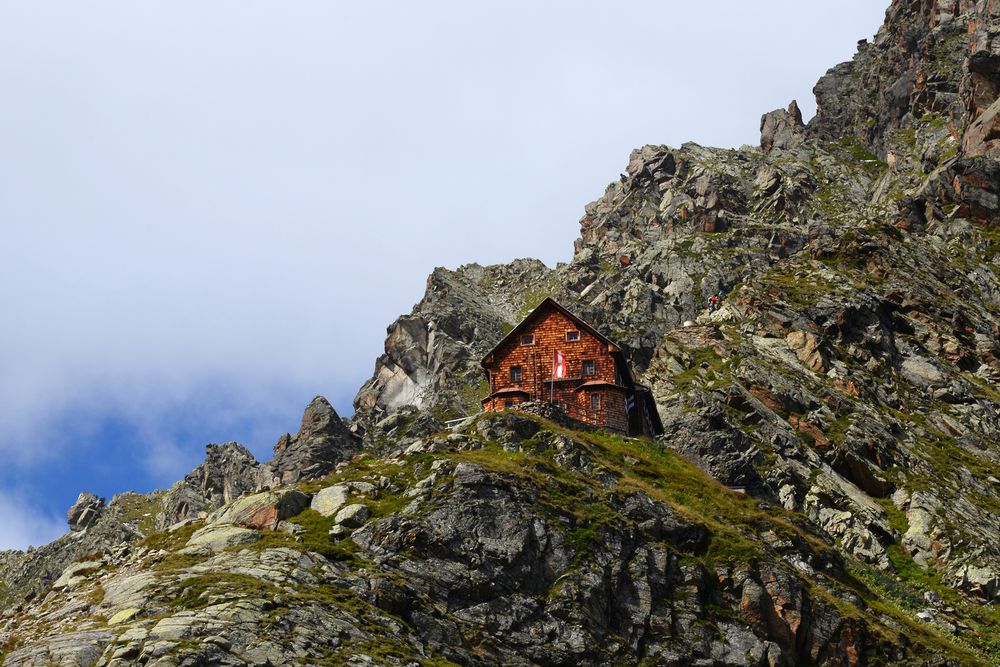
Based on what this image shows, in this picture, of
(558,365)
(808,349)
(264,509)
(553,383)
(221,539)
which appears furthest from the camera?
(808,349)

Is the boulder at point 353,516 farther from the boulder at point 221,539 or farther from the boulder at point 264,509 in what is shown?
the boulder at point 221,539

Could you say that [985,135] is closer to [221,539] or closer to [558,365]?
[558,365]

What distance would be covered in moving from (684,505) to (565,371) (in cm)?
2106

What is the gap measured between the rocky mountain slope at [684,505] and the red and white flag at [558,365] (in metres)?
7.93

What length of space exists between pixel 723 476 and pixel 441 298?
12399 centimetres

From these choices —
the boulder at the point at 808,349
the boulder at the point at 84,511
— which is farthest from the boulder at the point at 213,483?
the boulder at the point at 808,349

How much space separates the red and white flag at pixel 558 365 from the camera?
7019cm

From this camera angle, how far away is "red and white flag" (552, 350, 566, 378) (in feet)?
230

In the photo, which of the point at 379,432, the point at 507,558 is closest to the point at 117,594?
the point at 507,558

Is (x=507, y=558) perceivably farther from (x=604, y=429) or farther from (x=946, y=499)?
(x=946, y=499)

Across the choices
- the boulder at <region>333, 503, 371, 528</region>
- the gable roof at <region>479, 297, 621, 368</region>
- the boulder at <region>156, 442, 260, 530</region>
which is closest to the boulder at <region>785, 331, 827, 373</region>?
the gable roof at <region>479, 297, 621, 368</region>

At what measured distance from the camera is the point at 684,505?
5072 cm

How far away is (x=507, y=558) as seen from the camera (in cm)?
4097

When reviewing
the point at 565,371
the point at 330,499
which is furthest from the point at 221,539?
the point at 565,371
